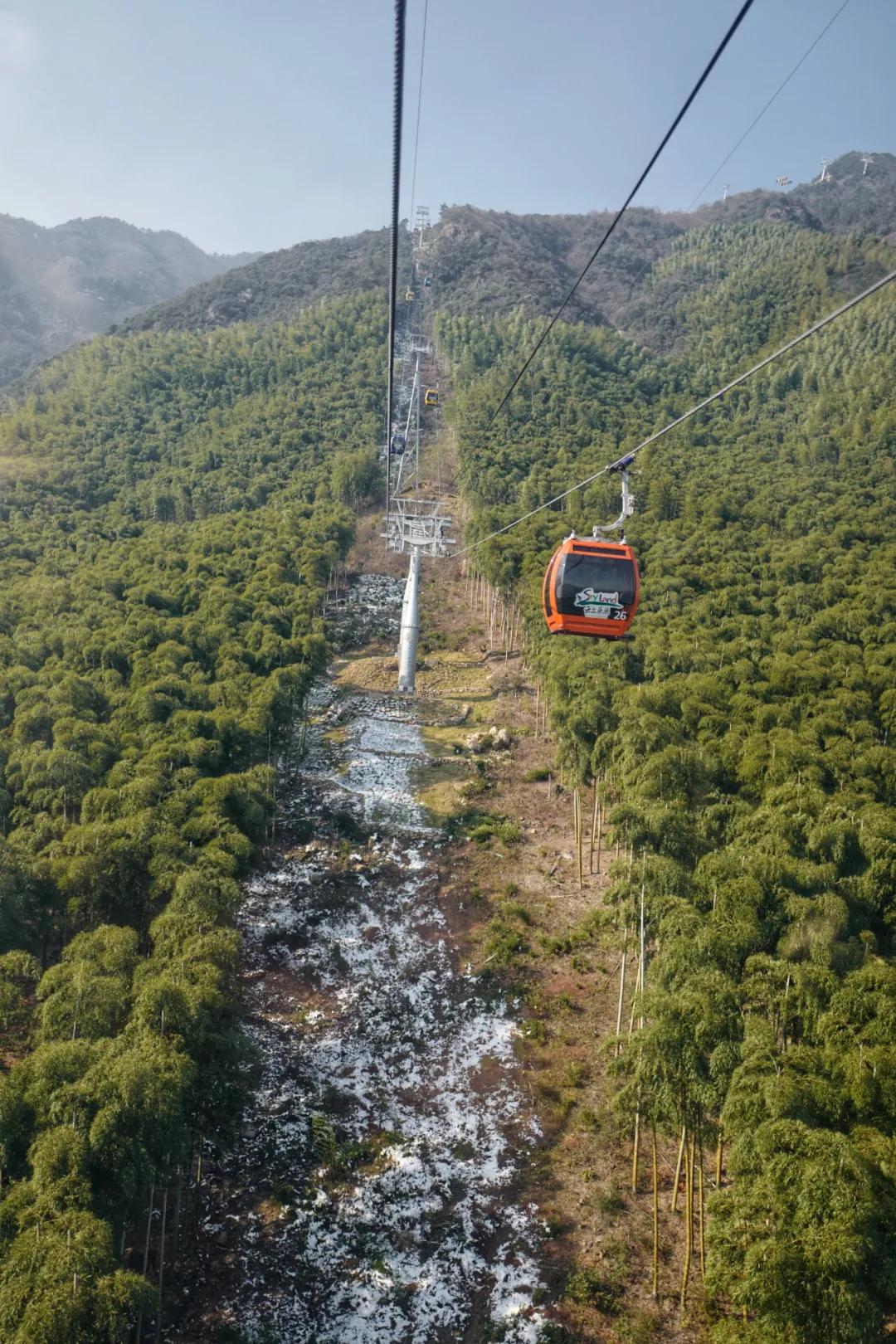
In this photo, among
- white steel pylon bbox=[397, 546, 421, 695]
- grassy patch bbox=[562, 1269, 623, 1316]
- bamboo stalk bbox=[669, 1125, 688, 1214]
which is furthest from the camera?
white steel pylon bbox=[397, 546, 421, 695]

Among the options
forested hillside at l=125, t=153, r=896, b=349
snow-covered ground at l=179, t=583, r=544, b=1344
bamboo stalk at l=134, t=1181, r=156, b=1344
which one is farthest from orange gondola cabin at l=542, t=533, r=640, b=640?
forested hillside at l=125, t=153, r=896, b=349

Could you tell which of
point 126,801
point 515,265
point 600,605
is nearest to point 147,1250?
point 126,801

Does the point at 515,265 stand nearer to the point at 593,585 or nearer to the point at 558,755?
the point at 558,755

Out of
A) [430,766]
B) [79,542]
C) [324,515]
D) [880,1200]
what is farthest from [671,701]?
[79,542]

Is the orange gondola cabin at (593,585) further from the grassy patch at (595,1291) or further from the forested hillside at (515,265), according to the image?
the forested hillside at (515,265)

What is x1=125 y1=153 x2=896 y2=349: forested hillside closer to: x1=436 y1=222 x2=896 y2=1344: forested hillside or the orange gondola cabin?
x1=436 y1=222 x2=896 y2=1344: forested hillside

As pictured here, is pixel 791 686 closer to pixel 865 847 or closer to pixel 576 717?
pixel 576 717
